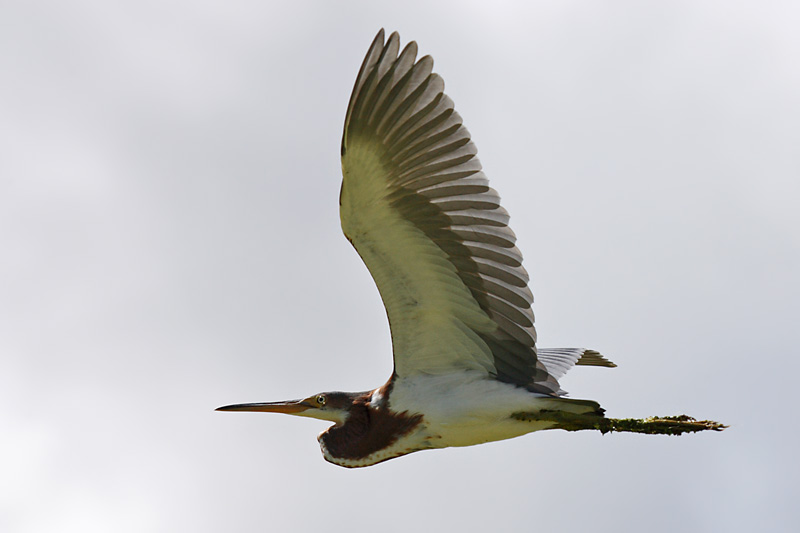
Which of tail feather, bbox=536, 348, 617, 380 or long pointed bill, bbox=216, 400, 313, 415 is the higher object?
tail feather, bbox=536, 348, 617, 380

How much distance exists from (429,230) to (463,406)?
1.36 metres

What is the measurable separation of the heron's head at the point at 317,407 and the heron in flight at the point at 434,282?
22 cm

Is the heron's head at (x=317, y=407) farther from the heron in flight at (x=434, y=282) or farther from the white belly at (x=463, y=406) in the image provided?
the white belly at (x=463, y=406)

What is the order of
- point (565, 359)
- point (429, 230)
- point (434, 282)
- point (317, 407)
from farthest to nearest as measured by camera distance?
1. point (565, 359)
2. point (317, 407)
3. point (434, 282)
4. point (429, 230)

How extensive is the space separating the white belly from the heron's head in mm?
595

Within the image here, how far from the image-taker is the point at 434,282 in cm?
793

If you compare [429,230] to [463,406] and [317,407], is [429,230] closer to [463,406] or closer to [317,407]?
[463,406]

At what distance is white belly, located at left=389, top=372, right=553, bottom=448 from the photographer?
7.91 meters

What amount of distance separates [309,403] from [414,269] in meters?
1.81

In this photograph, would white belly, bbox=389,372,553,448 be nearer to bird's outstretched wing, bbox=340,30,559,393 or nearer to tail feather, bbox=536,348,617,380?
bird's outstretched wing, bbox=340,30,559,393

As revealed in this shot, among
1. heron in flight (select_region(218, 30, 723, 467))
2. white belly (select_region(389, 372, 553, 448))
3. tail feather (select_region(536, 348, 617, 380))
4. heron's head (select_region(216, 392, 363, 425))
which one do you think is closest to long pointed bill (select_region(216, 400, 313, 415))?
heron's head (select_region(216, 392, 363, 425))

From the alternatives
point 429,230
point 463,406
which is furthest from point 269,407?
point 429,230

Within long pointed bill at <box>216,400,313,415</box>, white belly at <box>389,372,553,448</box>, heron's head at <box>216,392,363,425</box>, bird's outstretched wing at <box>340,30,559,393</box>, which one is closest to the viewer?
bird's outstretched wing at <box>340,30,559,393</box>

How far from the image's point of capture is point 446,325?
26.6 feet
